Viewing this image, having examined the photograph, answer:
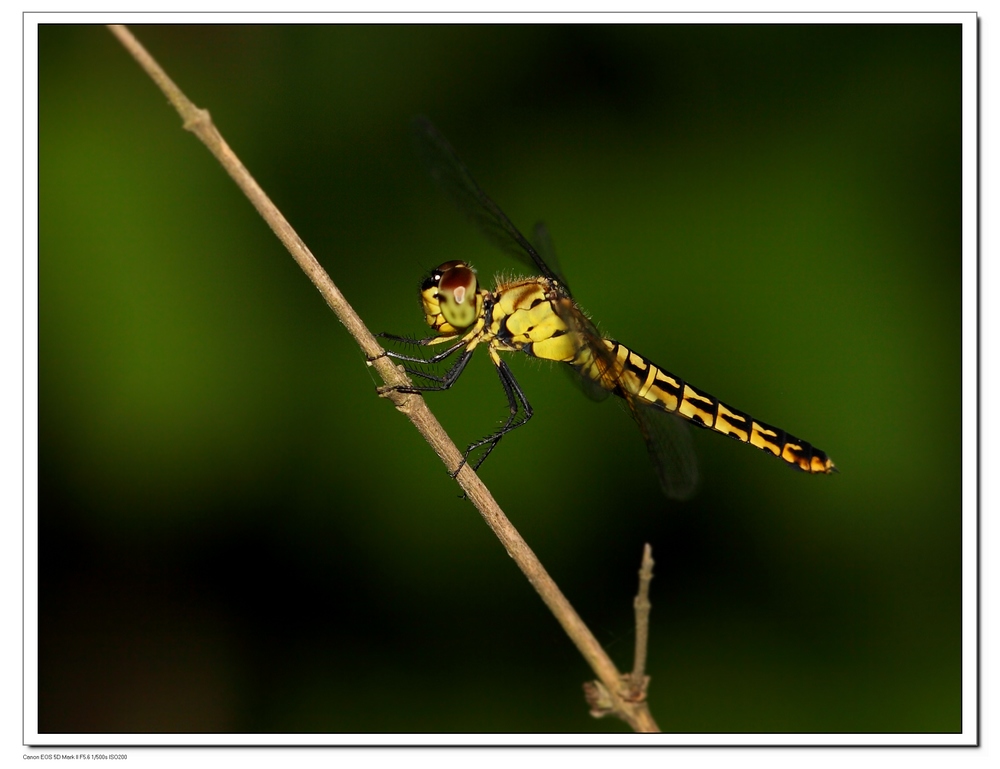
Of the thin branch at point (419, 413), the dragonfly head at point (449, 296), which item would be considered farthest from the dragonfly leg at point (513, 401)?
the thin branch at point (419, 413)

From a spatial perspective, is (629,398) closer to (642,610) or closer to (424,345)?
(424,345)

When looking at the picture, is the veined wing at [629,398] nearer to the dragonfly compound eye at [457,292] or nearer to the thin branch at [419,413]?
the dragonfly compound eye at [457,292]

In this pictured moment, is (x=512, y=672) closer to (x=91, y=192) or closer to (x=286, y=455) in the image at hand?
(x=286, y=455)

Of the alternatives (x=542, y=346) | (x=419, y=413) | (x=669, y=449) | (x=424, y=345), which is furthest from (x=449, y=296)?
(x=669, y=449)
